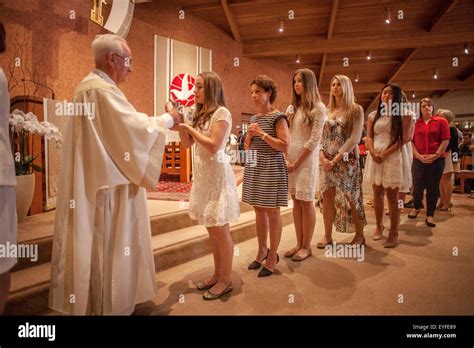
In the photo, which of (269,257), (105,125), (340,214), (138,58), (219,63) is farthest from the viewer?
(219,63)

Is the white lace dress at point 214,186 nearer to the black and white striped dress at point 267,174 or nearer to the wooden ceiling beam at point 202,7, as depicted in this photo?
the black and white striped dress at point 267,174

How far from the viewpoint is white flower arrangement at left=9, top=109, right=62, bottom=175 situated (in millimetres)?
2900

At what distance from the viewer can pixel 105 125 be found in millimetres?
1708

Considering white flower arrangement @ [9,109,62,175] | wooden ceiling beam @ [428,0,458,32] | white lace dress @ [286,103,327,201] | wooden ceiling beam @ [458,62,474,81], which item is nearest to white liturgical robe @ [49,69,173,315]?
white lace dress @ [286,103,327,201]

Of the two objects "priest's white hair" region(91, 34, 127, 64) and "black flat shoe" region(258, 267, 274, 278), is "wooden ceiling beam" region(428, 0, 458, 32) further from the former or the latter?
"priest's white hair" region(91, 34, 127, 64)

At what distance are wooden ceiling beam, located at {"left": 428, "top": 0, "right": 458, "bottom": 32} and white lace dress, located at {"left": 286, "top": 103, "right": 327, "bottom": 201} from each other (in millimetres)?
5259

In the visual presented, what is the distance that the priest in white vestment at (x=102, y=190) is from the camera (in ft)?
5.48

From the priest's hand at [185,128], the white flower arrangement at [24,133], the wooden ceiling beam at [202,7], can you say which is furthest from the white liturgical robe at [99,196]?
the wooden ceiling beam at [202,7]

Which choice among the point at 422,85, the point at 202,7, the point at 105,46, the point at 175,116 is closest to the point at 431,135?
the point at 175,116

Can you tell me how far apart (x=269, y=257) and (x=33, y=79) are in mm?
3890

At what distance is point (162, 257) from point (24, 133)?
5.86ft
